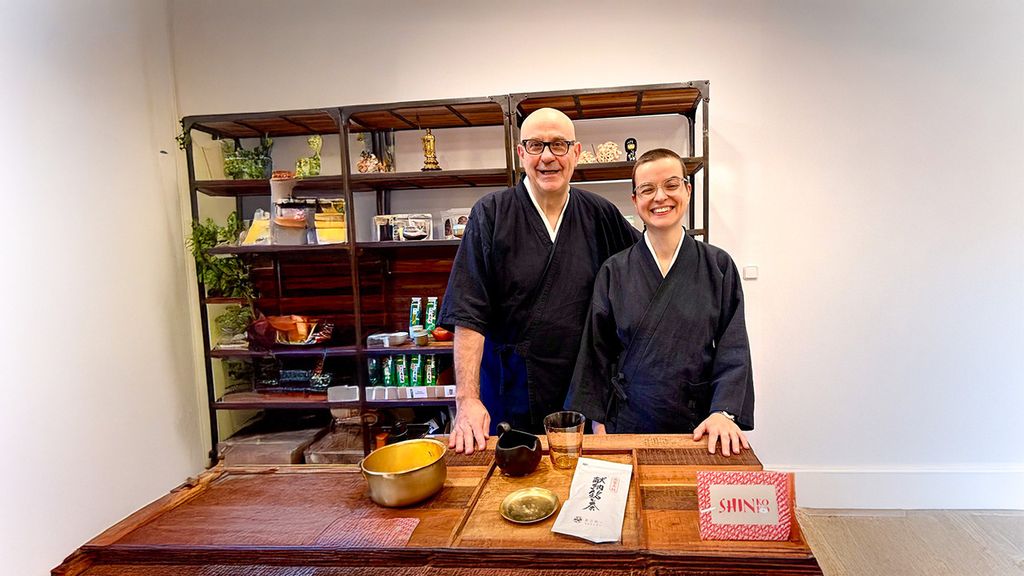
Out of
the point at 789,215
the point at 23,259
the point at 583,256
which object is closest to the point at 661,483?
the point at 583,256

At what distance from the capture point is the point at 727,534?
0.82 m

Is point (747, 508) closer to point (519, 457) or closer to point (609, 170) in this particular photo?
point (519, 457)

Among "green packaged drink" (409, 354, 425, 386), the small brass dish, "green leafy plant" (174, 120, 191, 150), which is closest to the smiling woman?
the small brass dish

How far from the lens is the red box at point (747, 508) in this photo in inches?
32.2

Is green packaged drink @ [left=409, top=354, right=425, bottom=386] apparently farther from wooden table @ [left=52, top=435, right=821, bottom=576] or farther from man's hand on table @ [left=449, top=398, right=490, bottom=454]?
wooden table @ [left=52, top=435, right=821, bottom=576]

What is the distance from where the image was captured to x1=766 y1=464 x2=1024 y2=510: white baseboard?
258 centimetres

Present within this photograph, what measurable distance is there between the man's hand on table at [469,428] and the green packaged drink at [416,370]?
1278 millimetres

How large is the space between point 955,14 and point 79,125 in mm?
4020

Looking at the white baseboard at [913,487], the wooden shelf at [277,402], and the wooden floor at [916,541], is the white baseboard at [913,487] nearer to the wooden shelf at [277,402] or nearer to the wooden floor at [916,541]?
the wooden floor at [916,541]

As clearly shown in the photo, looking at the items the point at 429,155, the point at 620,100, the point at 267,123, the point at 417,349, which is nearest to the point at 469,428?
the point at 417,349

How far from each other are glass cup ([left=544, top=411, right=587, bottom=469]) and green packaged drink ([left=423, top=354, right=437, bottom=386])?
1.65 m

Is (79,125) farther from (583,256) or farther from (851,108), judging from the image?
(851,108)

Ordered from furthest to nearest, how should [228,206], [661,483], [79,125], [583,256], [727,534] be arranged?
[228,206]
[79,125]
[583,256]
[661,483]
[727,534]

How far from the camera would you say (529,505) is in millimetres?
945
